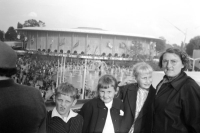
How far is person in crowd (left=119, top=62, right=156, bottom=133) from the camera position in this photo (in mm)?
2139

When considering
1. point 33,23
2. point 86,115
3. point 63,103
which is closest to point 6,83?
point 63,103

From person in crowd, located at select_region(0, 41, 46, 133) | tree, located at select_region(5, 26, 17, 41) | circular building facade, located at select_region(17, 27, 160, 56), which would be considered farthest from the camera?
tree, located at select_region(5, 26, 17, 41)

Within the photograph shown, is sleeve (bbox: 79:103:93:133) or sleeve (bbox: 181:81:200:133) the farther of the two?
sleeve (bbox: 79:103:93:133)

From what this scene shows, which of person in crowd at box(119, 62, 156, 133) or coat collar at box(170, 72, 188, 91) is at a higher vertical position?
coat collar at box(170, 72, 188, 91)

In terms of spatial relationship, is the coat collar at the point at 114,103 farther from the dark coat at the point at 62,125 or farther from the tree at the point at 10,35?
the tree at the point at 10,35

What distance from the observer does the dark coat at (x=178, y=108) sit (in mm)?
1675

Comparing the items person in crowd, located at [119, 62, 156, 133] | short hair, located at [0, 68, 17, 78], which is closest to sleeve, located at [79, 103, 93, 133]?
person in crowd, located at [119, 62, 156, 133]

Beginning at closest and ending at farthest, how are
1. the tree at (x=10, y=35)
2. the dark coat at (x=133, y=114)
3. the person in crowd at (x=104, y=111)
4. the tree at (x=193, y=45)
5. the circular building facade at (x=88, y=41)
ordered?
the person in crowd at (x=104, y=111) → the dark coat at (x=133, y=114) → the circular building facade at (x=88, y=41) → the tree at (x=193, y=45) → the tree at (x=10, y=35)

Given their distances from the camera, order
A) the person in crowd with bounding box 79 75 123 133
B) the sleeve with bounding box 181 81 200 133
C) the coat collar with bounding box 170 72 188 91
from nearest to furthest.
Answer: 1. the sleeve with bounding box 181 81 200 133
2. the coat collar with bounding box 170 72 188 91
3. the person in crowd with bounding box 79 75 123 133

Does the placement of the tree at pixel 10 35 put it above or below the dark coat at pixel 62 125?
above

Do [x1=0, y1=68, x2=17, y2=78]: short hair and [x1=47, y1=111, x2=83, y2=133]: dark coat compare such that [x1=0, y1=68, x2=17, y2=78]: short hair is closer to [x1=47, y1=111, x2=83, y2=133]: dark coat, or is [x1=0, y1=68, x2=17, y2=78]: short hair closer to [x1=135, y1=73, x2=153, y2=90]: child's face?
[x1=47, y1=111, x2=83, y2=133]: dark coat

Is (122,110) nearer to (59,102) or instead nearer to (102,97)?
(102,97)

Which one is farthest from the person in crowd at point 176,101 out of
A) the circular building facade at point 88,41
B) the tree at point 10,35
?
the tree at point 10,35

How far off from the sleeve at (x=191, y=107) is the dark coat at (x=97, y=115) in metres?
0.61
